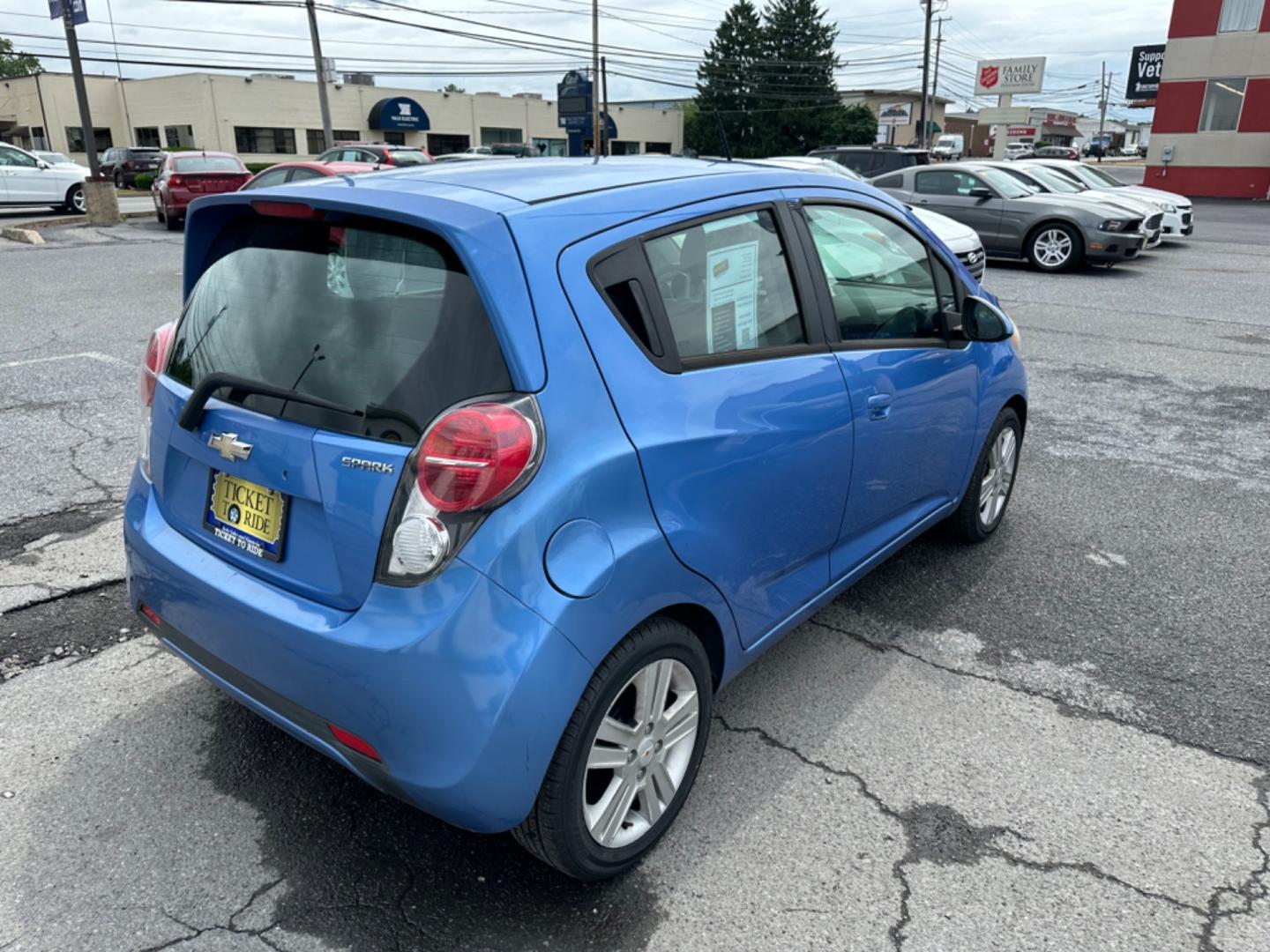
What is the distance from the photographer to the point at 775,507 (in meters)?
2.67

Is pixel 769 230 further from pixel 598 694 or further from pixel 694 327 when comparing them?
pixel 598 694

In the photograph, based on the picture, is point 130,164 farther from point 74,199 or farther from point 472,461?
point 472,461

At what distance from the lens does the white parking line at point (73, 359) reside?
7441 millimetres

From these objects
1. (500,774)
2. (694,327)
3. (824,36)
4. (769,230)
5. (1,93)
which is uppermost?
(824,36)

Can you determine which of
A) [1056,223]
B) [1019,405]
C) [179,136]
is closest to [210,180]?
[1056,223]

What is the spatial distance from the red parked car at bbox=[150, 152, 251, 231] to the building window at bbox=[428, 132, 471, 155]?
143 feet

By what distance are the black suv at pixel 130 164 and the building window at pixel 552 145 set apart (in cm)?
2413

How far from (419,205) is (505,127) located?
66.5 m

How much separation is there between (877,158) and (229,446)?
19429mm

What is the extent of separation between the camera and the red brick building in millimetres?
30750

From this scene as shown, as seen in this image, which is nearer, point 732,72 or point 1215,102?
point 1215,102

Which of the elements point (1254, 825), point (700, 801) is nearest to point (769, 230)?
point (700, 801)

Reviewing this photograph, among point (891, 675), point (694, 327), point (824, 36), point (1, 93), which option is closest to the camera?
point (694, 327)

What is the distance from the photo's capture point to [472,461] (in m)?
1.99
